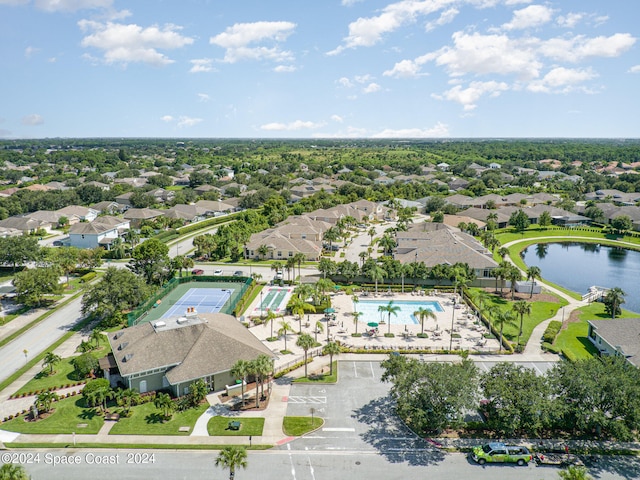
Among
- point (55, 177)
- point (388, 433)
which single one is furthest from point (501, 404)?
point (55, 177)

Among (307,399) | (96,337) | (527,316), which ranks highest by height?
(96,337)

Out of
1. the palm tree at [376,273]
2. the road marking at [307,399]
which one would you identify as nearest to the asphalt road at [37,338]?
the road marking at [307,399]

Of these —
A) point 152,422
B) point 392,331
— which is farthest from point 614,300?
point 152,422

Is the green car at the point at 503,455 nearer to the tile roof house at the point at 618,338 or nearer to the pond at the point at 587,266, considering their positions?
the tile roof house at the point at 618,338

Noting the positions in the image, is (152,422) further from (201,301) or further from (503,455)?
(201,301)

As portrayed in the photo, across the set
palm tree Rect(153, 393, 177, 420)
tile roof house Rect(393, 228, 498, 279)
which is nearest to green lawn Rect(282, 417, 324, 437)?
palm tree Rect(153, 393, 177, 420)

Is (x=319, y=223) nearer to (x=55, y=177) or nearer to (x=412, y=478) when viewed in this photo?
(x=412, y=478)
